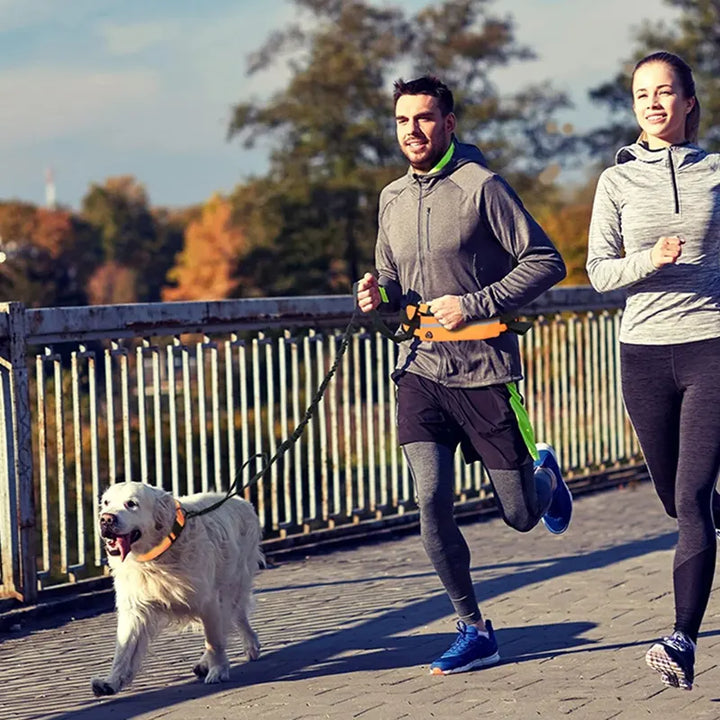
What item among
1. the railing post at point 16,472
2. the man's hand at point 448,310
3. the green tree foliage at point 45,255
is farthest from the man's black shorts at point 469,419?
the green tree foliage at point 45,255

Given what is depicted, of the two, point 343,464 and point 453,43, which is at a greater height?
point 453,43

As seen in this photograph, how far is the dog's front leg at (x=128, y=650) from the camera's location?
589cm

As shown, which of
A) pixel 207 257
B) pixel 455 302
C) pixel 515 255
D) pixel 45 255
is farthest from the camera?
pixel 207 257

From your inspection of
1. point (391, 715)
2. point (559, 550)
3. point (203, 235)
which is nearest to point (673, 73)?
point (391, 715)

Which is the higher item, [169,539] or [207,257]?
[207,257]

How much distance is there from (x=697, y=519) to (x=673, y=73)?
60.3 inches

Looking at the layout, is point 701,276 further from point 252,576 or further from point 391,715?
point 252,576

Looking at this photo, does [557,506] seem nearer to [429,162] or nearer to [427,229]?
[427,229]

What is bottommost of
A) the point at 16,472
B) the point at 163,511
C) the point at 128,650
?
the point at 128,650

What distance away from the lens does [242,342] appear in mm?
8922

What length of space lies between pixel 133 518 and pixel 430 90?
191 centimetres

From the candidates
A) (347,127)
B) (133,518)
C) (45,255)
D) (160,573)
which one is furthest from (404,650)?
(45,255)

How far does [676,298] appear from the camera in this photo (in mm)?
5457

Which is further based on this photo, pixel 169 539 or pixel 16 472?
pixel 16 472
